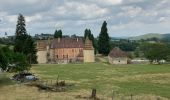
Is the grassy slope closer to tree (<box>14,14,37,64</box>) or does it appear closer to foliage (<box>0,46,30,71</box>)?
foliage (<box>0,46,30,71</box>)

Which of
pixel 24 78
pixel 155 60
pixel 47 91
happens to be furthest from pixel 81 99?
pixel 155 60

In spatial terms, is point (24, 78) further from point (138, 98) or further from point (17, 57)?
point (138, 98)

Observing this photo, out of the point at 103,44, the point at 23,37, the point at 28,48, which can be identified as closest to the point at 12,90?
the point at 28,48

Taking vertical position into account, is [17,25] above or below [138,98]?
above

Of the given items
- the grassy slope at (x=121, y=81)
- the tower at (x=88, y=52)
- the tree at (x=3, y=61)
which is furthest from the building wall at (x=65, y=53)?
the tree at (x=3, y=61)

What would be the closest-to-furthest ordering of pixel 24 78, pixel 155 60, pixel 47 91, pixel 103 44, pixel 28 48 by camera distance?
1. pixel 47 91
2. pixel 24 78
3. pixel 28 48
4. pixel 155 60
5. pixel 103 44

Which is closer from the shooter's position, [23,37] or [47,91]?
[47,91]

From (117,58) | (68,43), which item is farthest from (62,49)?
(117,58)

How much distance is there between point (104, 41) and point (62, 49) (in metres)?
17.2

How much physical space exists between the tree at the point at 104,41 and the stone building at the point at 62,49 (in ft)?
22.5

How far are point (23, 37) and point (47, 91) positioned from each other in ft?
279

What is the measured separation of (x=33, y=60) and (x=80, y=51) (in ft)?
97.5

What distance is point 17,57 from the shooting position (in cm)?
6519

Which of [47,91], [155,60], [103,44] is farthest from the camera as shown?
[103,44]
